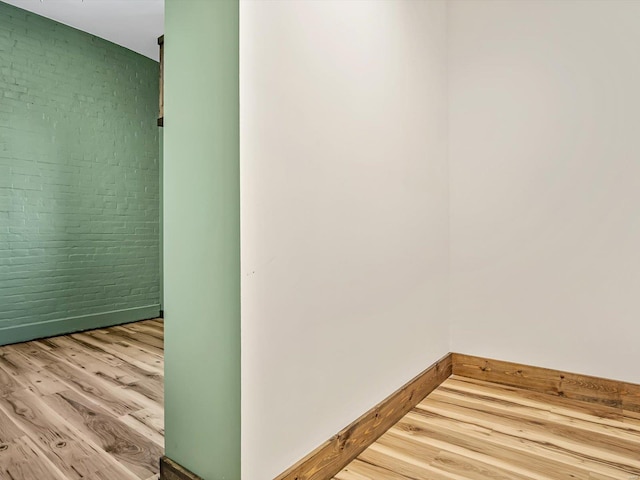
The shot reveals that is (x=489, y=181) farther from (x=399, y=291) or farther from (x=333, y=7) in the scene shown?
(x=333, y=7)

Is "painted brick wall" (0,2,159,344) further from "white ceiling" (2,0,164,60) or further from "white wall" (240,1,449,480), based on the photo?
"white wall" (240,1,449,480)

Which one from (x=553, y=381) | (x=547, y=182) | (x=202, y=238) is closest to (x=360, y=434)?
(x=202, y=238)

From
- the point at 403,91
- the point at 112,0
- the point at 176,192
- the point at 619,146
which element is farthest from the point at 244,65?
the point at 112,0

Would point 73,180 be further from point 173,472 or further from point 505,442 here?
point 505,442

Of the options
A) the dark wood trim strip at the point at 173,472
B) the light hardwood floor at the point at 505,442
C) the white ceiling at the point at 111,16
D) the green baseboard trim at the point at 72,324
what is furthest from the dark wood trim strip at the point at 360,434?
the white ceiling at the point at 111,16

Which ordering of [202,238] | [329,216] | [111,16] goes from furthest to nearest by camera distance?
[111,16], [329,216], [202,238]

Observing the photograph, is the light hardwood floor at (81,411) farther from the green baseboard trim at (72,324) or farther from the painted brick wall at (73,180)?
the painted brick wall at (73,180)

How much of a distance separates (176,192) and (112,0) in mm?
2977

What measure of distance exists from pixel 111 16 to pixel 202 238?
3378mm

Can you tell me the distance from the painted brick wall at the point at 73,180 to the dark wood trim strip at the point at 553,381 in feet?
10.8

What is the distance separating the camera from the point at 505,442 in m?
1.61

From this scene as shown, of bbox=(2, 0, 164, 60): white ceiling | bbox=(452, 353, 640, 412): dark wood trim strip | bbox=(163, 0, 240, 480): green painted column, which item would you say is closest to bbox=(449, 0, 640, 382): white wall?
bbox=(452, 353, 640, 412): dark wood trim strip

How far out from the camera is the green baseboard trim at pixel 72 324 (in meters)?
3.32

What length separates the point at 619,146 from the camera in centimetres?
196
